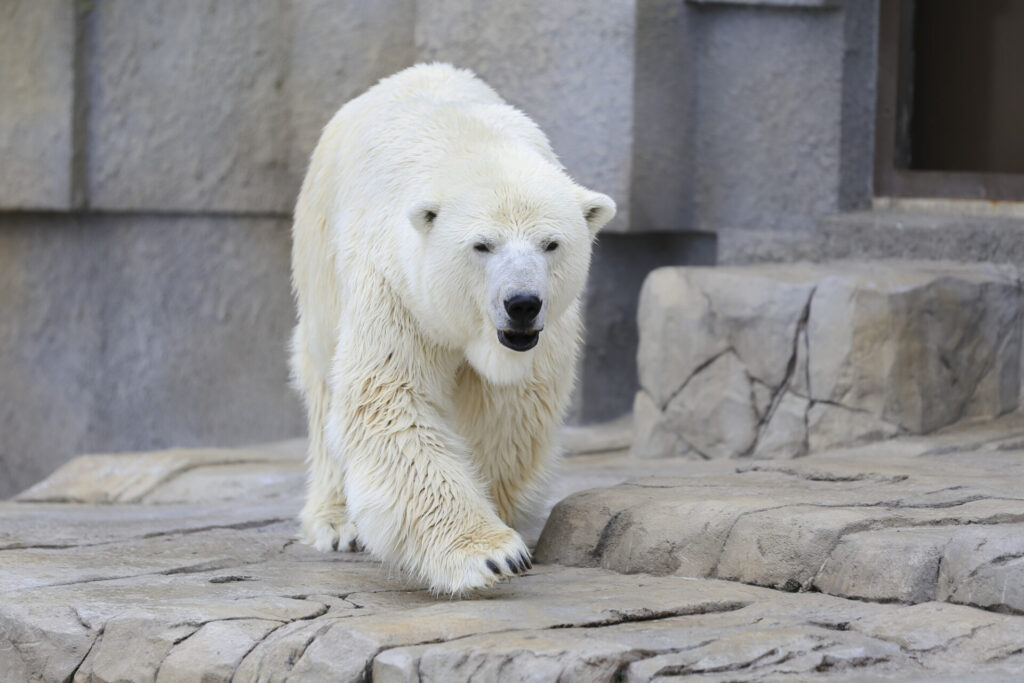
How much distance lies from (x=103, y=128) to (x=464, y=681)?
5336 mm

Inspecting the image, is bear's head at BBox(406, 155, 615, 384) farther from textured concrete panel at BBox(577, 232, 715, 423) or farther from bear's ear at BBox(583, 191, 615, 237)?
textured concrete panel at BBox(577, 232, 715, 423)

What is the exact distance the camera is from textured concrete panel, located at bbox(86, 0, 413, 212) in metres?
7.09

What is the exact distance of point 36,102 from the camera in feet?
22.6

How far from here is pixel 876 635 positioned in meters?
2.65

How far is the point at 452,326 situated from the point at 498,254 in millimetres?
245

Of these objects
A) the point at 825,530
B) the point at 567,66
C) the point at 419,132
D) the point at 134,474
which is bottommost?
the point at 134,474

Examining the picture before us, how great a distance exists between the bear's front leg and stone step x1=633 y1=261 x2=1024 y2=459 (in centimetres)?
222

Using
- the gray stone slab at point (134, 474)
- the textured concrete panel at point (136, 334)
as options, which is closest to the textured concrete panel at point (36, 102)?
the textured concrete panel at point (136, 334)

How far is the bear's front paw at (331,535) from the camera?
3.96 metres

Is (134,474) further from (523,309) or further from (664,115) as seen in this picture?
(523,309)

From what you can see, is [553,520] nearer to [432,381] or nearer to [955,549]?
[432,381]

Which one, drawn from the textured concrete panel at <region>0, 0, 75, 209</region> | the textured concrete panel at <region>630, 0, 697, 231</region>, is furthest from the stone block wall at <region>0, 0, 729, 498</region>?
the textured concrete panel at <region>630, 0, 697, 231</region>

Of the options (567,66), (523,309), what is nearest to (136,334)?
(567,66)

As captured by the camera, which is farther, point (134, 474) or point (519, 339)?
point (134, 474)
